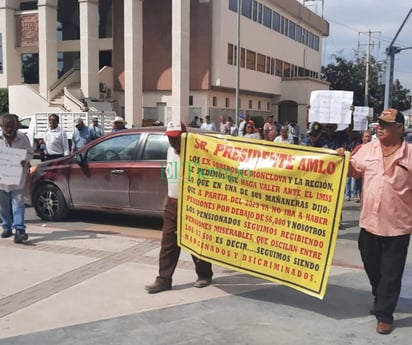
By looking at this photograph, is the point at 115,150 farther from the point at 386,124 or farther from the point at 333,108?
the point at 333,108

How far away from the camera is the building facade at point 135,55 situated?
2856 cm

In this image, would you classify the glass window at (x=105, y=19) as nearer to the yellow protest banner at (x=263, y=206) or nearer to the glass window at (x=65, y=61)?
the glass window at (x=65, y=61)

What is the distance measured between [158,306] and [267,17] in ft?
115

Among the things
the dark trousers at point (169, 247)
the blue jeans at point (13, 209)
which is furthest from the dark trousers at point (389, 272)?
the blue jeans at point (13, 209)

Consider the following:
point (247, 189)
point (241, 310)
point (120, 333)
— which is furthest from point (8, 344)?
point (247, 189)

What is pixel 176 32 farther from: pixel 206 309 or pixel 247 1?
pixel 206 309

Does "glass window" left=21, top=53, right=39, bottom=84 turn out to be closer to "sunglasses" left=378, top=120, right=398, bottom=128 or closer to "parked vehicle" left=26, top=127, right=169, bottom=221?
"parked vehicle" left=26, top=127, right=169, bottom=221

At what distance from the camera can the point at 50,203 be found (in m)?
8.54

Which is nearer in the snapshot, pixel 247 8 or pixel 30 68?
pixel 247 8

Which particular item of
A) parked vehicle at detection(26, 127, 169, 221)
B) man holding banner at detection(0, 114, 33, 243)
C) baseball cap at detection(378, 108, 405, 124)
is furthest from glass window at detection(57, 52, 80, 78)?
baseball cap at detection(378, 108, 405, 124)

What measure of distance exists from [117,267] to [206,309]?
1.54m

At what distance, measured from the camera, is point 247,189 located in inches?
182

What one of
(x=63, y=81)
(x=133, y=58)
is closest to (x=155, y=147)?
(x=133, y=58)

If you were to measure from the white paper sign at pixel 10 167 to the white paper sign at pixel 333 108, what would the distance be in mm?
6397
